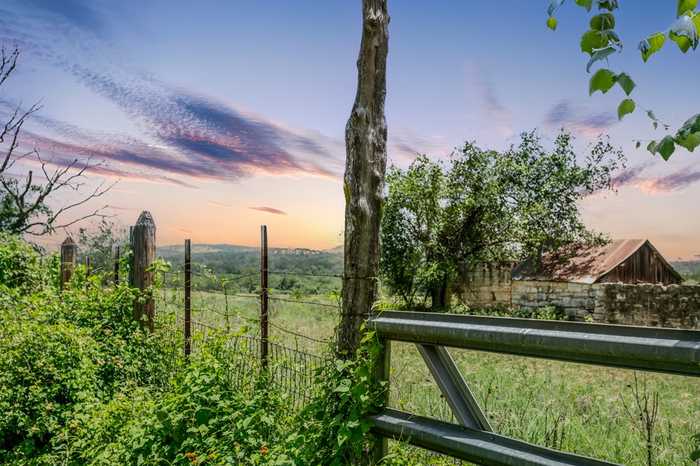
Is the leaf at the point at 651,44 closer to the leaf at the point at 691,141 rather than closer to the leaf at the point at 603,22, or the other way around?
the leaf at the point at 603,22

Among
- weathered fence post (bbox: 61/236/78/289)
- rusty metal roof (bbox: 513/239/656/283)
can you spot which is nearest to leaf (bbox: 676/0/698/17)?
weathered fence post (bbox: 61/236/78/289)

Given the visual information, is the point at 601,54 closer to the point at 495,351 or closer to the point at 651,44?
the point at 651,44

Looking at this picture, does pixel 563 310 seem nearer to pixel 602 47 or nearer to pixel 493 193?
pixel 493 193

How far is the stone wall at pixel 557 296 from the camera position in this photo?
1995cm

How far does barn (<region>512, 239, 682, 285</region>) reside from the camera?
2111cm

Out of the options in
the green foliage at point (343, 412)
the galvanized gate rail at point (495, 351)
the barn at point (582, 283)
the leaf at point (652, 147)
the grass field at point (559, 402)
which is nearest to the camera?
the leaf at point (652, 147)

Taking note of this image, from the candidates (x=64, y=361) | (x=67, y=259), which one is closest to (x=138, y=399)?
(x=64, y=361)

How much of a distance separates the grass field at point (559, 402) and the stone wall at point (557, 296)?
29.7 ft

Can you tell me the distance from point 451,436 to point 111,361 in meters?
5.31

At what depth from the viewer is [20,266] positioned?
1128 centimetres

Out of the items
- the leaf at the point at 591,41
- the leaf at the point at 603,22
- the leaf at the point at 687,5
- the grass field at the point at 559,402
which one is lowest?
the grass field at the point at 559,402

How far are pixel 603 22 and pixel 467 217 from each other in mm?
19858

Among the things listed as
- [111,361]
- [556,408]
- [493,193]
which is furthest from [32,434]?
[493,193]

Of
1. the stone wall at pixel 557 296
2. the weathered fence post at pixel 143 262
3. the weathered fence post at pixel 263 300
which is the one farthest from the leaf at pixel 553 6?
the stone wall at pixel 557 296
